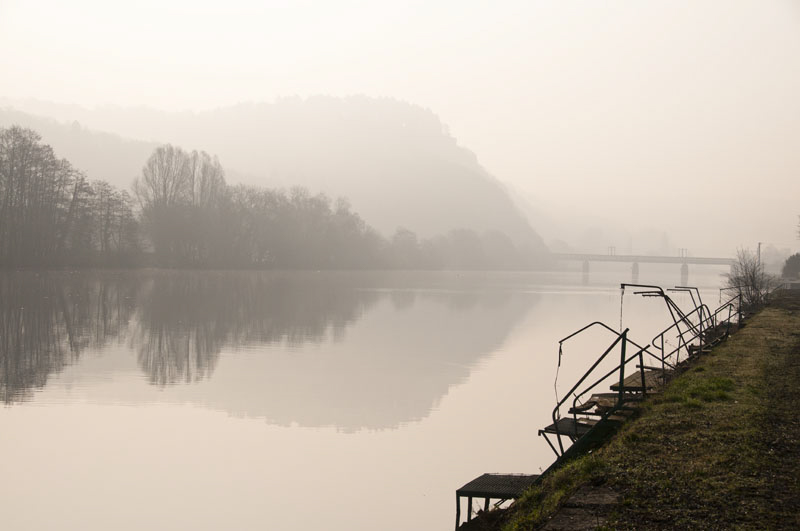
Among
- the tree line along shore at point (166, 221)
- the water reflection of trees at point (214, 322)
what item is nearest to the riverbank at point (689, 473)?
the water reflection of trees at point (214, 322)

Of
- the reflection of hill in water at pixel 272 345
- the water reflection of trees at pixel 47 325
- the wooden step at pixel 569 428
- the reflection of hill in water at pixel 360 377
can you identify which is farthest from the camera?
the water reflection of trees at pixel 47 325

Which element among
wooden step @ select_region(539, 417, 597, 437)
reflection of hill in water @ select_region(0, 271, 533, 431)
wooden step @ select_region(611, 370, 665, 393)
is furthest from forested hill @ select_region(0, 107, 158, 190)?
wooden step @ select_region(539, 417, 597, 437)

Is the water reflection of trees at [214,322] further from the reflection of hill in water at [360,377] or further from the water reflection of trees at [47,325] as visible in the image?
the water reflection of trees at [47,325]

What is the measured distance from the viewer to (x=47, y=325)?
101 ft

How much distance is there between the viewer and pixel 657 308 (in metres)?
62.3

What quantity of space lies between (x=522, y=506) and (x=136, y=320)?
100ft

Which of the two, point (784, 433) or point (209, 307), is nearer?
point (784, 433)

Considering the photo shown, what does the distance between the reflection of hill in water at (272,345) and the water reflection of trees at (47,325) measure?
67 millimetres

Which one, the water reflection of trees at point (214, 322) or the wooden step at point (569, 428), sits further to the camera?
the water reflection of trees at point (214, 322)

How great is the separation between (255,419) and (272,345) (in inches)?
509

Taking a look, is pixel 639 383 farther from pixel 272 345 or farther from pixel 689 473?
pixel 272 345

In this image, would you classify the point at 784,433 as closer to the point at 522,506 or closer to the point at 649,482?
the point at 649,482

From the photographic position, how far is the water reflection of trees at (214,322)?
78.8 feet

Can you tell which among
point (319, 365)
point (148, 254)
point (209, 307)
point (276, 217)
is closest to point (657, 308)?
point (209, 307)
